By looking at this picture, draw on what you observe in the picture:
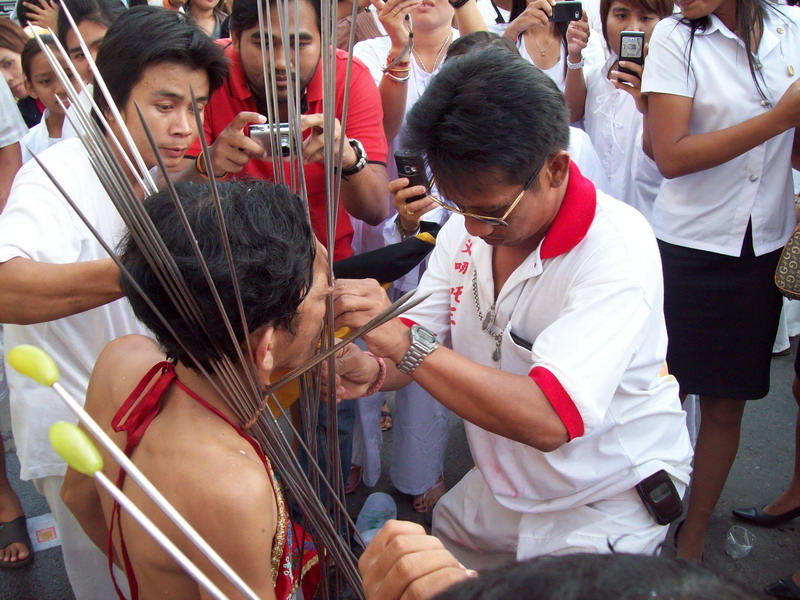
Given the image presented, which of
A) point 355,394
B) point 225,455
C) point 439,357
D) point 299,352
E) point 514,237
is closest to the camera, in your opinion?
point 225,455

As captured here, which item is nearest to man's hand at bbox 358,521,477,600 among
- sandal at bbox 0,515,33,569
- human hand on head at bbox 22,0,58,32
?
sandal at bbox 0,515,33,569

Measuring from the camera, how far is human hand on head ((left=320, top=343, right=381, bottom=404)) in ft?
4.93

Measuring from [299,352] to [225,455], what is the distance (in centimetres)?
22

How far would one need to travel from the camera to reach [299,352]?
121cm

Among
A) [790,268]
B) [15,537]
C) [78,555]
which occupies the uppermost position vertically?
[790,268]

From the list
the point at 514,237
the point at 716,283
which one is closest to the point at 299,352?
the point at 514,237

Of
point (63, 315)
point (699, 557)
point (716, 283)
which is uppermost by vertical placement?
point (63, 315)

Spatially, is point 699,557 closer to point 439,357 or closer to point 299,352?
point 439,357

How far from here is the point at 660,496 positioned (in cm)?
146

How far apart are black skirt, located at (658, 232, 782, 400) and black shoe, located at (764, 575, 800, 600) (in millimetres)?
561

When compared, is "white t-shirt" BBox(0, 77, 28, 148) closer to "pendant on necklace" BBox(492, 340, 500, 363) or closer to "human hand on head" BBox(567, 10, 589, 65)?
"human hand on head" BBox(567, 10, 589, 65)

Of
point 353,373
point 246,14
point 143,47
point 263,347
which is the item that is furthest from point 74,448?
point 246,14

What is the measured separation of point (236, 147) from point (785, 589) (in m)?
2.01

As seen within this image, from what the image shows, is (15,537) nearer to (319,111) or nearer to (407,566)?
(319,111)
